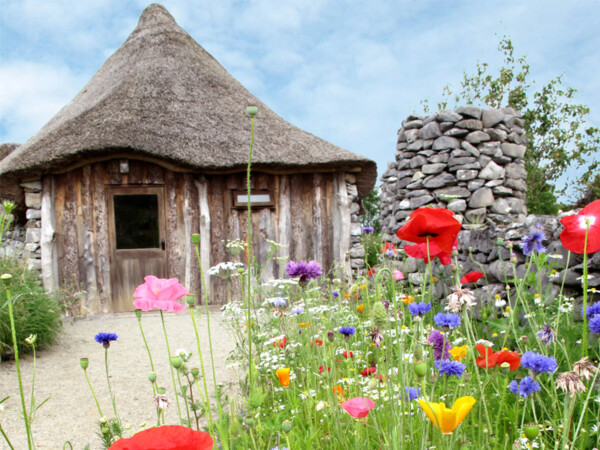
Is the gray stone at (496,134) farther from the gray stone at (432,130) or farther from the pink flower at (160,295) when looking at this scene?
the pink flower at (160,295)

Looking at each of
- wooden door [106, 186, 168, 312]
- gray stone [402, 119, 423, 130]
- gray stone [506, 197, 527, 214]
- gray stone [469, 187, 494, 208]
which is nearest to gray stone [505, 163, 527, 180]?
gray stone [506, 197, 527, 214]

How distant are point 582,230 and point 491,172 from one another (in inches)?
217

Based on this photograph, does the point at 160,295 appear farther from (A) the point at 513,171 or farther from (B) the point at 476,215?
(A) the point at 513,171

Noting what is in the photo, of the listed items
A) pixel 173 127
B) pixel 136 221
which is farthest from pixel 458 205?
pixel 136 221

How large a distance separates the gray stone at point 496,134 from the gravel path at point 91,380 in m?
4.46

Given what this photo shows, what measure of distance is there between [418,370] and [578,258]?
3342 mm

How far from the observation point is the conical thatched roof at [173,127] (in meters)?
6.55

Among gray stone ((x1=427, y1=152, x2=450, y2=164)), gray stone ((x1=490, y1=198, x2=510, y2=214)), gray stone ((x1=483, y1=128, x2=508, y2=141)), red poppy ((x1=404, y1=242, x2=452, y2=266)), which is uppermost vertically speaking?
gray stone ((x1=483, y1=128, x2=508, y2=141))

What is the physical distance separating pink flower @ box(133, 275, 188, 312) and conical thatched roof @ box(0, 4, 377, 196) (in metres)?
5.66

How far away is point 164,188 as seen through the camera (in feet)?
23.1

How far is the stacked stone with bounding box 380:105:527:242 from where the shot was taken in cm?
645

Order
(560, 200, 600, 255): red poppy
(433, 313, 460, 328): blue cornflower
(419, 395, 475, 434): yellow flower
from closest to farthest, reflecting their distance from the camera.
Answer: (419, 395, 475, 434): yellow flower, (560, 200, 600, 255): red poppy, (433, 313, 460, 328): blue cornflower

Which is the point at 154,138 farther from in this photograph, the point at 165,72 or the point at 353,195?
the point at 353,195

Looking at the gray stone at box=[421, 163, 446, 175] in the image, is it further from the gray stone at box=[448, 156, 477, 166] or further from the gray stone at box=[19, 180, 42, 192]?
the gray stone at box=[19, 180, 42, 192]
